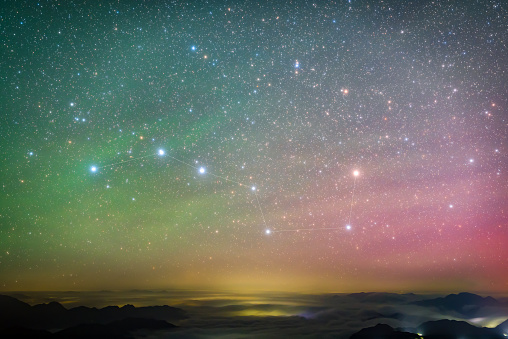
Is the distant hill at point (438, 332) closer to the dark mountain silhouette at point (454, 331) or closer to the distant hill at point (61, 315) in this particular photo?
the dark mountain silhouette at point (454, 331)

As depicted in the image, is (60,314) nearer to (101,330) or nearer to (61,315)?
(61,315)

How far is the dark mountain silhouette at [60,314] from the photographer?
402 feet

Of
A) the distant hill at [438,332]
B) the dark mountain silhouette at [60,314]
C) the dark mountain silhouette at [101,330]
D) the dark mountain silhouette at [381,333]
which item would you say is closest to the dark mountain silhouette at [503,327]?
the distant hill at [438,332]

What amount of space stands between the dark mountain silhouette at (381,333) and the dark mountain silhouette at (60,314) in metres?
80.4

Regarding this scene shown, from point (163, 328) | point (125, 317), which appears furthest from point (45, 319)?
point (163, 328)

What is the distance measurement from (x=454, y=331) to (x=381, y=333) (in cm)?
2882

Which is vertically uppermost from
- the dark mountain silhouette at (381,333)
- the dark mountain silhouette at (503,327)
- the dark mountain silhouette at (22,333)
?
the dark mountain silhouette at (22,333)

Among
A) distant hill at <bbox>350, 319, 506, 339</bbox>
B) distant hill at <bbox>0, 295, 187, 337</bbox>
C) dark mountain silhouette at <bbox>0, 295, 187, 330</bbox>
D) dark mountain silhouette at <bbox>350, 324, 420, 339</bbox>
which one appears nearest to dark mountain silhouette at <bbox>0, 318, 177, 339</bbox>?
distant hill at <bbox>0, 295, 187, 337</bbox>

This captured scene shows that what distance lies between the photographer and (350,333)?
448ft

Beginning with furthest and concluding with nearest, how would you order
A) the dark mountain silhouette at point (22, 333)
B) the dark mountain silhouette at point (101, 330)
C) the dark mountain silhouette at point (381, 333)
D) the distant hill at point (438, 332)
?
the dark mountain silhouette at point (381, 333) < the distant hill at point (438, 332) < the dark mountain silhouette at point (101, 330) < the dark mountain silhouette at point (22, 333)

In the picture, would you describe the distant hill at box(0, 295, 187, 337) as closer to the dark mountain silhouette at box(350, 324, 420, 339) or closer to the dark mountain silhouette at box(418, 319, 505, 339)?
the dark mountain silhouette at box(350, 324, 420, 339)

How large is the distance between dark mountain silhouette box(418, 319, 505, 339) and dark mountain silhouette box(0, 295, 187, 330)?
351ft

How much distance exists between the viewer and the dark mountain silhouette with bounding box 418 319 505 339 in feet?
389

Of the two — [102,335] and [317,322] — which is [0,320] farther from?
[317,322]
